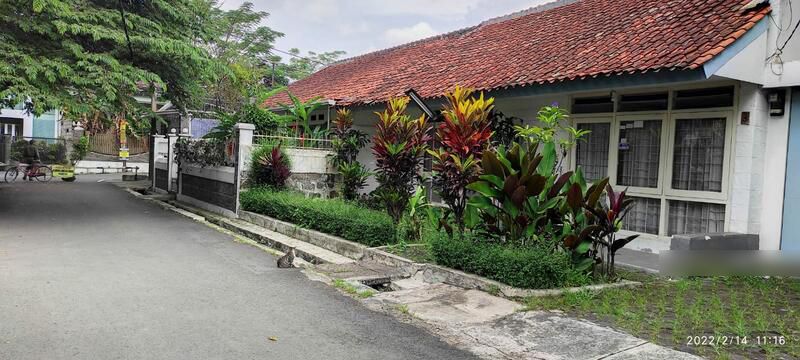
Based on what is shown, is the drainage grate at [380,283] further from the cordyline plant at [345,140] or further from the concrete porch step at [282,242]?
the cordyline plant at [345,140]

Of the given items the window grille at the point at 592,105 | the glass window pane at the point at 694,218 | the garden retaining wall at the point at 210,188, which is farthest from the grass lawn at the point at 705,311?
the garden retaining wall at the point at 210,188

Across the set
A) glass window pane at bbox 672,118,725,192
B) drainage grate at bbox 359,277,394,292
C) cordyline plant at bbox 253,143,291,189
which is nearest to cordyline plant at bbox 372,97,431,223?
drainage grate at bbox 359,277,394,292

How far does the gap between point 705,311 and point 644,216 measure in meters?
3.48

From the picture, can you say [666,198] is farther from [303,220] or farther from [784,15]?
[303,220]

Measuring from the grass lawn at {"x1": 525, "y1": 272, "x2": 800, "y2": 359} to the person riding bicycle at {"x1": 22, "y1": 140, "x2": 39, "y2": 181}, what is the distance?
24.4 m

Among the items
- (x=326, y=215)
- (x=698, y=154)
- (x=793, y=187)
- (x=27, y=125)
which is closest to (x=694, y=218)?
(x=698, y=154)

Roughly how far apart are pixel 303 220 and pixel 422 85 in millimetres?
4201

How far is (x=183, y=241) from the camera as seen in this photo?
10.2 metres

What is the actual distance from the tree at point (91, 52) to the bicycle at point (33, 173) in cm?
1253

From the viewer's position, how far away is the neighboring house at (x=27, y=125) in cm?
3378

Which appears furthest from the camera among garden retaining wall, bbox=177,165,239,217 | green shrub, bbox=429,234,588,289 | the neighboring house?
the neighboring house

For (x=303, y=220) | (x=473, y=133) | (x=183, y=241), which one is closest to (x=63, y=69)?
(x=183, y=241)

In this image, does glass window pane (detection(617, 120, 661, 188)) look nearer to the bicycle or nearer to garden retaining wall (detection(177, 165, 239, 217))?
garden retaining wall (detection(177, 165, 239, 217))

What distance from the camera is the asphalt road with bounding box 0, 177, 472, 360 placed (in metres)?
4.55
